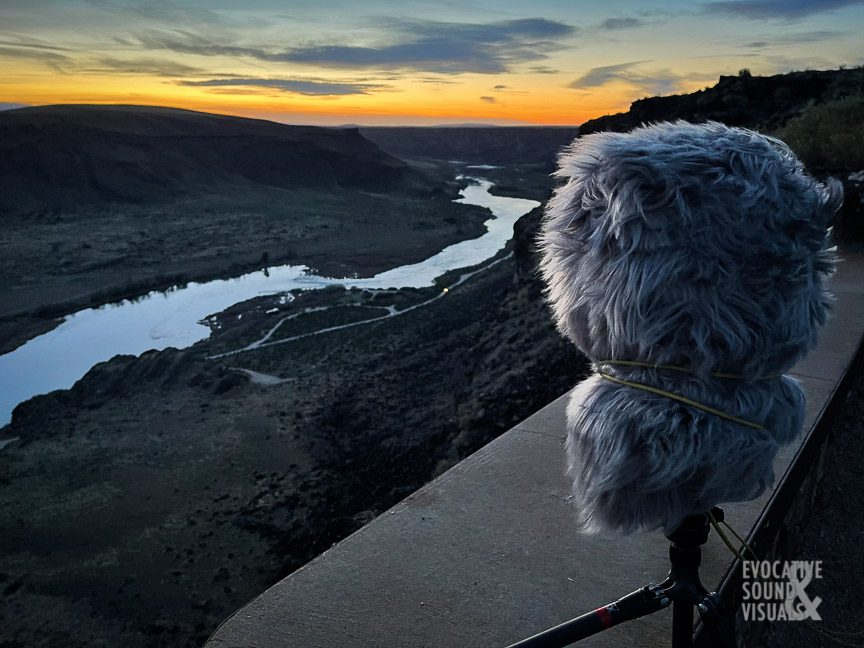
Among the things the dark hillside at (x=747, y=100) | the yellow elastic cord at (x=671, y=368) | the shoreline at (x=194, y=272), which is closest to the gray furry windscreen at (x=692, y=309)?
the yellow elastic cord at (x=671, y=368)

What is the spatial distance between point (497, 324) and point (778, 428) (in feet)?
42.0

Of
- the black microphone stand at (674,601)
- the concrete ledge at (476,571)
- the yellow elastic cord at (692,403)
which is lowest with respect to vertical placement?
the concrete ledge at (476,571)

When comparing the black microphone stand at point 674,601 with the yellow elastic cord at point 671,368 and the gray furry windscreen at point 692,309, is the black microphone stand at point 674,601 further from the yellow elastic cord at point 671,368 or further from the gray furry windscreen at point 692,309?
the yellow elastic cord at point 671,368

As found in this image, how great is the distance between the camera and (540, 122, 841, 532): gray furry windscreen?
4.36 ft

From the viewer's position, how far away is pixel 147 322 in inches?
816

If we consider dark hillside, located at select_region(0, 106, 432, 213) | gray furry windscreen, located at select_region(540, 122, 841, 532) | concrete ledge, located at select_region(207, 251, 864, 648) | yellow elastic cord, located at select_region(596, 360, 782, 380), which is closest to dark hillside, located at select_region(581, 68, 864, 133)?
concrete ledge, located at select_region(207, 251, 864, 648)

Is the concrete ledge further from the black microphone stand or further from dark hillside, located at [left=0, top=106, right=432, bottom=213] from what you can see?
dark hillside, located at [left=0, top=106, right=432, bottom=213]

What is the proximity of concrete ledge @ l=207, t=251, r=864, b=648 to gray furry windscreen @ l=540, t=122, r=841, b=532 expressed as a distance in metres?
0.66

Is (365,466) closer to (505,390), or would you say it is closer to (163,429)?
(505,390)

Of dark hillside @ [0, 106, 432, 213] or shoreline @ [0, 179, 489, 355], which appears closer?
shoreline @ [0, 179, 489, 355]

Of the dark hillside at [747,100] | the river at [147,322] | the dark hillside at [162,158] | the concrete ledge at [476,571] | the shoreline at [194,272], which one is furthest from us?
the dark hillside at [162,158]

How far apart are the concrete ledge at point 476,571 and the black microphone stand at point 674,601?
0.48 m

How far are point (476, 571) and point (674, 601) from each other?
0.84 meters

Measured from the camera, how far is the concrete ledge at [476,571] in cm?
196
